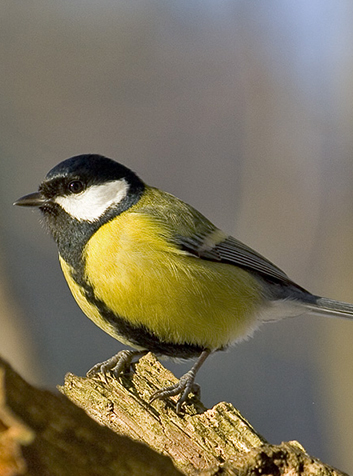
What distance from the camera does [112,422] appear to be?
212cm

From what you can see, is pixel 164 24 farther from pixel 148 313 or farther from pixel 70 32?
pixel 148 313

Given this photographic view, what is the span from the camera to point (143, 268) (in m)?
2.48

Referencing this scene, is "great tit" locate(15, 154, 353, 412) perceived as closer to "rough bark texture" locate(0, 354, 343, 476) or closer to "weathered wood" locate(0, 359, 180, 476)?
"rough bark texture" locate(0, 354, 343, 476)

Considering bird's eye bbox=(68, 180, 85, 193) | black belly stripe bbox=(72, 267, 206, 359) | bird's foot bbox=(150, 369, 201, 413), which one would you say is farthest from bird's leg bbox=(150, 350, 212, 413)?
bird's eye bbox=(68, 180, 85, 193)

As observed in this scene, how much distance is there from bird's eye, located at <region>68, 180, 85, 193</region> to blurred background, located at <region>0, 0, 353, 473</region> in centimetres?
150

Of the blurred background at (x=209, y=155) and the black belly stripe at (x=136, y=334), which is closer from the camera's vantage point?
the black belly stripe at (x=136, y=334)

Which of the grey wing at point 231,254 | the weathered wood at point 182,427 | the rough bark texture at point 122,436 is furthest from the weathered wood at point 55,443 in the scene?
the grey wing at point 231,254

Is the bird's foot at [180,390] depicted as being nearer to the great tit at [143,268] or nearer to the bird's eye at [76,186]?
the great tit at [143,268]

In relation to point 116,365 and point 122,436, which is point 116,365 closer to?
point 116,365

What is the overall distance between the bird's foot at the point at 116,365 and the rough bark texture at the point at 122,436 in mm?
127

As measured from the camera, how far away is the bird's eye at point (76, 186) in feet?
8.73

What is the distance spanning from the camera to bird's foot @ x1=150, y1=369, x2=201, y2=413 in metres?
2.30

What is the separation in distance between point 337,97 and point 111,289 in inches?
134

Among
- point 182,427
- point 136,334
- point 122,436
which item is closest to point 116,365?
point 136,334
